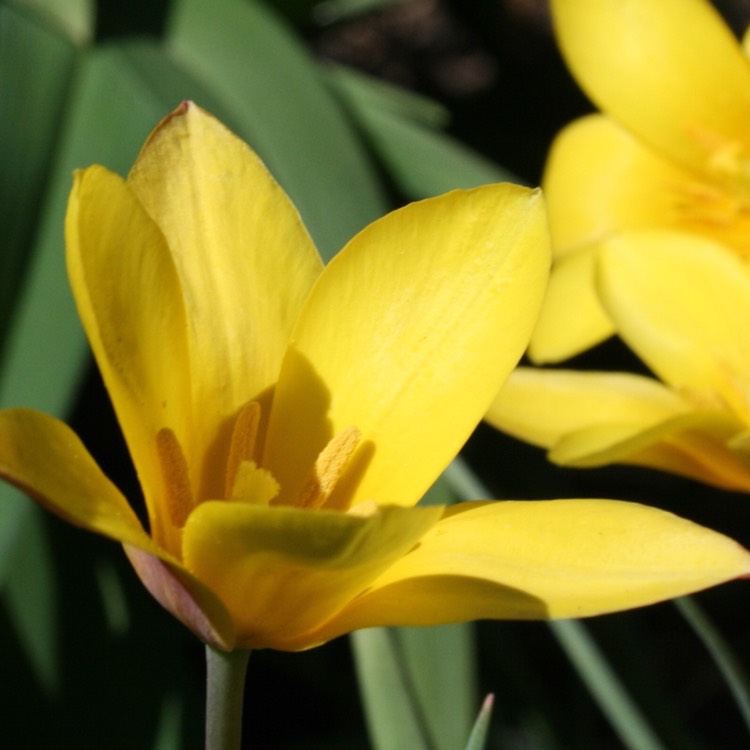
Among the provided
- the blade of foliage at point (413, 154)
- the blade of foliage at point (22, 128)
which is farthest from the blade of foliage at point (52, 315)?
the blade of foliage at point (413, 154)

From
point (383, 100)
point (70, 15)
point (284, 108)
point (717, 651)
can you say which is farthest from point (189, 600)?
point (383, 100)

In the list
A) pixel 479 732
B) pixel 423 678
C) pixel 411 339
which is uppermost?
pixel 411 339

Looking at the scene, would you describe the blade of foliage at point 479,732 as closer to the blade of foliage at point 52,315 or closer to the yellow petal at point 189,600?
the yellow petal at point 189,600

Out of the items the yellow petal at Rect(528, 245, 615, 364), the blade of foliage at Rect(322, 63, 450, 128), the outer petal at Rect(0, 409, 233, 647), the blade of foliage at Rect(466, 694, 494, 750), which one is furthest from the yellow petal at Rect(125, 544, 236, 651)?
the blade of foliage at Rect(322, 63, 450, 128)

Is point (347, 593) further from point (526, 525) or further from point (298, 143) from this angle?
point (298, 143)

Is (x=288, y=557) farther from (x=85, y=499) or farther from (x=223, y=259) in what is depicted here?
(x=223, y=259)

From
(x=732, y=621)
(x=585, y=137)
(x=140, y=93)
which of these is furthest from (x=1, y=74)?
(x=732, y=621)
